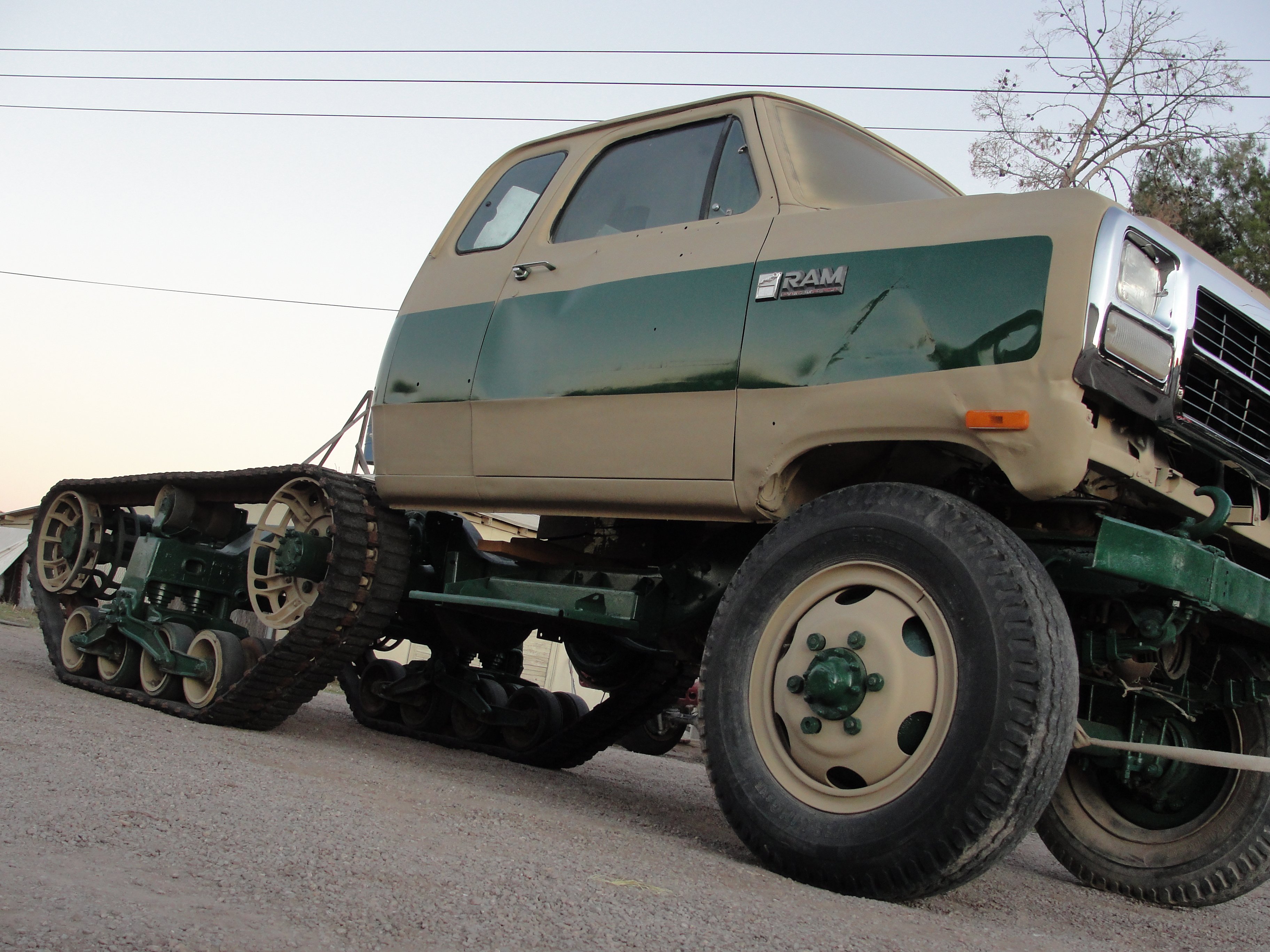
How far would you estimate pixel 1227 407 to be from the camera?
3324 mm

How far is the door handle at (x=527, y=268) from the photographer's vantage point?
14.4ft

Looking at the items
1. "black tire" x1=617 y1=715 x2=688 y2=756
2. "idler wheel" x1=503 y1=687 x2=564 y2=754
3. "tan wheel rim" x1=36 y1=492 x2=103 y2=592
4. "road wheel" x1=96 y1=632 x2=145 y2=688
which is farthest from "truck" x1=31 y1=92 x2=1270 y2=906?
"black tire" x1=617 y1=715 x2=688 y2=756

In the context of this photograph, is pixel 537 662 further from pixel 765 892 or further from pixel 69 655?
pixel 765 892

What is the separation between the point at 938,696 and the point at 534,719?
3788 millimetres

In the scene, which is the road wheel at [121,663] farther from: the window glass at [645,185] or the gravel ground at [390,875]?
the window glass at [645,185]

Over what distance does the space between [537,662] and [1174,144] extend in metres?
14.7

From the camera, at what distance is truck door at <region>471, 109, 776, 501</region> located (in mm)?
3707

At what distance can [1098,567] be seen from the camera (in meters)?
2.81

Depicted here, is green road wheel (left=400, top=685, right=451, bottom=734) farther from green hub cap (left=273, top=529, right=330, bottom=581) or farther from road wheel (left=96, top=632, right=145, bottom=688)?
green hub cap (left=273, top=529, right=330, bottom=581)

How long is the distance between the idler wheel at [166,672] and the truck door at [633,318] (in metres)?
2.20

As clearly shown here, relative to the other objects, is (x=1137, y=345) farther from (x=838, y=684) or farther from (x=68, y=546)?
(x=68, y=546)

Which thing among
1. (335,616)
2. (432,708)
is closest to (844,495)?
(335,616)

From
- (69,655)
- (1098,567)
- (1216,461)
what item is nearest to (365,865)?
(1098,567)

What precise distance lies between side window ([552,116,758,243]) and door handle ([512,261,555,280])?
0.22 meters
